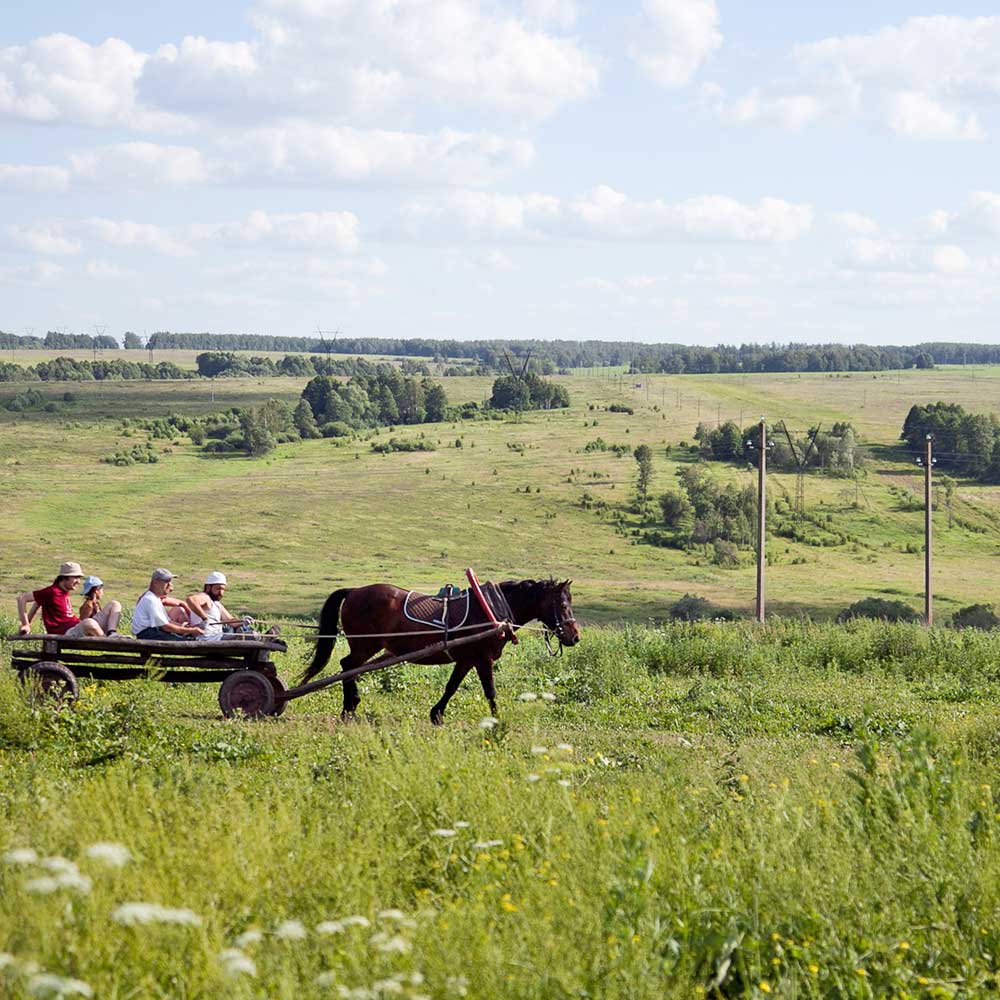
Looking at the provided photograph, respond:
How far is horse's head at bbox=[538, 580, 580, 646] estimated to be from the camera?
12.8 m

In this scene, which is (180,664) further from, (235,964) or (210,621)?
(235,964)

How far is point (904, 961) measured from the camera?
5.88m

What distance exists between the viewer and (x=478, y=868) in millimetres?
6426

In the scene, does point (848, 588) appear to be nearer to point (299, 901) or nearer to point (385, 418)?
point (299, 901)

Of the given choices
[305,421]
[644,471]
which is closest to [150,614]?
[644,471]

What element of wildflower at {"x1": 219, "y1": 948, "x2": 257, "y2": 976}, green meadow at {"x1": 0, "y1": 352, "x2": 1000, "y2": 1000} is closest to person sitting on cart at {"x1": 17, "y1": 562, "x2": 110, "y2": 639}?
green meadow at {"x1": 0, "y1": 352, "x2": 1000, "y2": 1000}

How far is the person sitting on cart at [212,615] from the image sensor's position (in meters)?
12.5

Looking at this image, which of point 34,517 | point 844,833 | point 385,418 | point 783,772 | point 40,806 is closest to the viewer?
point 844,833

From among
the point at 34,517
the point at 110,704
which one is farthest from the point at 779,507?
the point at 110,704

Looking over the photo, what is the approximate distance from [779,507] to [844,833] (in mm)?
73624

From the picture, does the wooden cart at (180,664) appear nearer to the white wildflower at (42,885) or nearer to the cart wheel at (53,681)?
the cart wheel at (53,681)

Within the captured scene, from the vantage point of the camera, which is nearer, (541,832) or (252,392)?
(541,832)

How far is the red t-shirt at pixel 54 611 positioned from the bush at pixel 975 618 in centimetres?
3683

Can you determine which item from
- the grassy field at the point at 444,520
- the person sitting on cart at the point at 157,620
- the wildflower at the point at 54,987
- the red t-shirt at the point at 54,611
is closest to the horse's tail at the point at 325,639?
the person sitting on cart at the point at 157,620
